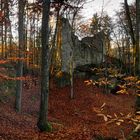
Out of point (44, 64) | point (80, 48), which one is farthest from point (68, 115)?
point (80, 48)

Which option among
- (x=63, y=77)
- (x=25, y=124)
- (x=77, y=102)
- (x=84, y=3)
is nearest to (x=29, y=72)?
(x=63, y=77)

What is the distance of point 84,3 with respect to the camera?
84.5 ft

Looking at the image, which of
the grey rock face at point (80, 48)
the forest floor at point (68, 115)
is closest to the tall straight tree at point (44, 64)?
the forest floor at point (68, 115)

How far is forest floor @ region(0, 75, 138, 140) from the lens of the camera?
11.8 metres

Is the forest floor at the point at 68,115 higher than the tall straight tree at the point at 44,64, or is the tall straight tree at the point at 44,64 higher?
the tall straight tree at the point at 44,64

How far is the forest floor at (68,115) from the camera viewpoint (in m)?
11.8

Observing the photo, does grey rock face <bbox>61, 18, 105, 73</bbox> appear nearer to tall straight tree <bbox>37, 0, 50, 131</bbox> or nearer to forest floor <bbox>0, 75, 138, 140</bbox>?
forest floor <bbox>0, 75, 138, 140</bbox>

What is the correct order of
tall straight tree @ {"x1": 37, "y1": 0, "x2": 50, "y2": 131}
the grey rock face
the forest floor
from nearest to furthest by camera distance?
1. the forest floor
2. tall straight tree @ {"x1": 37, "y1": 0, "x2": 50, "y2": 131}
3. the grey rock face

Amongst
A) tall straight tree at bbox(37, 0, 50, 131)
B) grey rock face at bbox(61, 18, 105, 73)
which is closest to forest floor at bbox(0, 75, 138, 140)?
tall straight tree at bbox(37, 0, 50, 131)

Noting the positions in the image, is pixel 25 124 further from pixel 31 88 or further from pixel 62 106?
pixel 31 88

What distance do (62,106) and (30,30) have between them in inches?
611

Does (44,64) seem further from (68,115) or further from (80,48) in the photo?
(80,48)

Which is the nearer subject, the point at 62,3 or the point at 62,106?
the point at 62,3

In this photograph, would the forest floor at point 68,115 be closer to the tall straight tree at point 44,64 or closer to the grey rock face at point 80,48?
the tall straight tree at point 44,64
